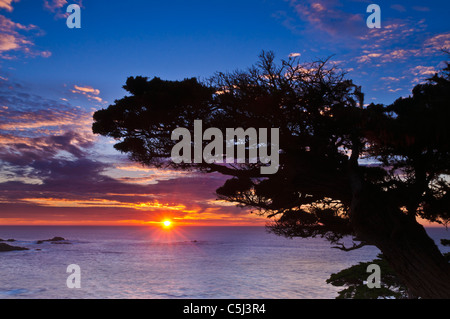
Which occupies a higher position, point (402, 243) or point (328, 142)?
point (328, 142)

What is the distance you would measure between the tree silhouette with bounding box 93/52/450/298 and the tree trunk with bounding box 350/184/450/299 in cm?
2

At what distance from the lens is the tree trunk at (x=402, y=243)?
6.76 m

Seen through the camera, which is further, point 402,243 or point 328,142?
point 328,142

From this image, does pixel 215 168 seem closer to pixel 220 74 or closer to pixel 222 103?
pixel 222 103

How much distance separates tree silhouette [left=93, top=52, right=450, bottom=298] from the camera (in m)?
7.04

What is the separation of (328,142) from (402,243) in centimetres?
279

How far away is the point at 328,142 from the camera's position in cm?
853

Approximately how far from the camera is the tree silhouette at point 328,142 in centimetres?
704

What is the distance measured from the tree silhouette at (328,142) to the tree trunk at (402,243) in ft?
0.06
